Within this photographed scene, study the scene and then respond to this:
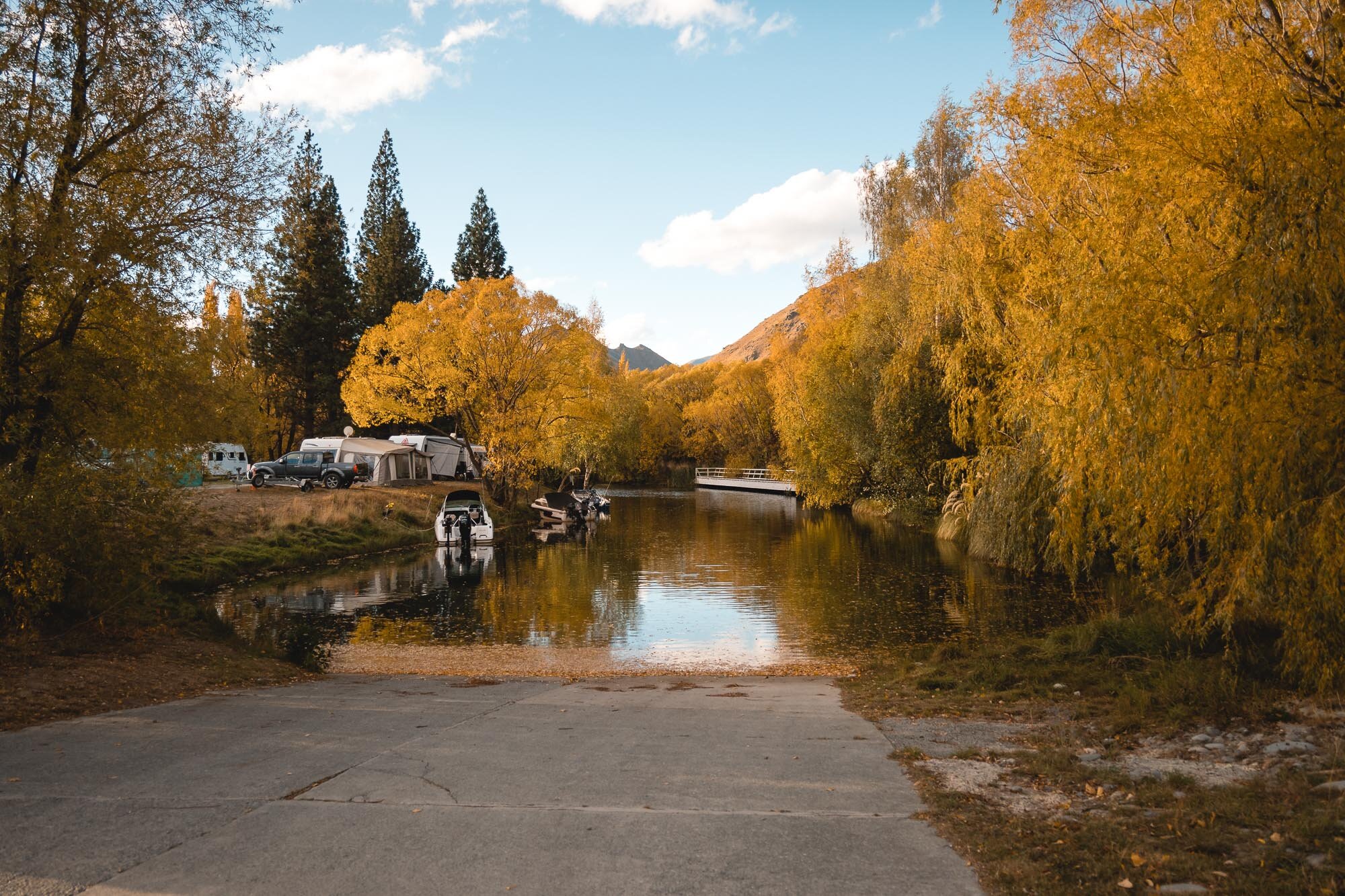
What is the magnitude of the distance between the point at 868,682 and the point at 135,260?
10.8 metres

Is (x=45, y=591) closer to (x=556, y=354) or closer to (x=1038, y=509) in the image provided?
(x=1038, y=509)

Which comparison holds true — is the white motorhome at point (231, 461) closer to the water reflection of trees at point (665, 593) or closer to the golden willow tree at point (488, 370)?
the golden willow tree at point (488, 370)

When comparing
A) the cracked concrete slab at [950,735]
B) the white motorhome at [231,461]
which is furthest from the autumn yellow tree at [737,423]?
the cracked concrete slab at [950,735]

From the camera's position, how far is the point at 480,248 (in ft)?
243

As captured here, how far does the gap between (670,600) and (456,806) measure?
16095 millimetres

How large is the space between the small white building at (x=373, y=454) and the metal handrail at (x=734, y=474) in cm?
3040

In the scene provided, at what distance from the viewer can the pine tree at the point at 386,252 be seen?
206 feet

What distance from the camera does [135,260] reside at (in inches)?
429

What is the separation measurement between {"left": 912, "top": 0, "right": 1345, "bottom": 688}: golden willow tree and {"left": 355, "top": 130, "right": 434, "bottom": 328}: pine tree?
188 feet

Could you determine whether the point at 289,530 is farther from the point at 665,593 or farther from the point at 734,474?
the point at 734,474

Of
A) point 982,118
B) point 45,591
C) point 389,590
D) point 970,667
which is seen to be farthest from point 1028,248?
point 389,590

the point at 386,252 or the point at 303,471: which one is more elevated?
the point at 386,252

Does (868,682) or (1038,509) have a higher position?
(1038,509)

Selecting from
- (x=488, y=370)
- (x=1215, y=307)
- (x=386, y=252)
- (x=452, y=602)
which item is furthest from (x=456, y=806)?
(x=386, y=252)
